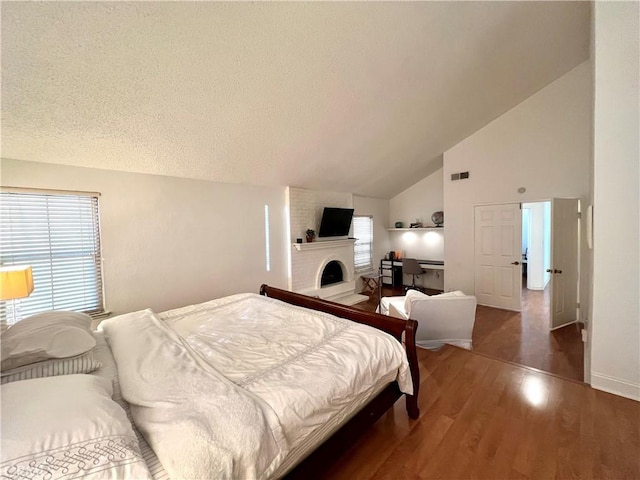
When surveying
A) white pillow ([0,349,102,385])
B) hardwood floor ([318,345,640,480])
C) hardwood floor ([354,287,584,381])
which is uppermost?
white pillow ([0,349,102,385])

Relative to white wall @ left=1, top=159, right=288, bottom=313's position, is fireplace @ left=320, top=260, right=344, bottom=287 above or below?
below

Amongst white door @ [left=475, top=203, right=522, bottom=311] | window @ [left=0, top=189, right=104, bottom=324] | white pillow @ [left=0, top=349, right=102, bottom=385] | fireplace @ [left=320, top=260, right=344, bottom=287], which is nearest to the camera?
white pillow @ [left=0, top=349, right=102, bottom=385]

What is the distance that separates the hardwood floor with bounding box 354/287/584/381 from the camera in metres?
2.72

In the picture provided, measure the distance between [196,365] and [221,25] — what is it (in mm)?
2251

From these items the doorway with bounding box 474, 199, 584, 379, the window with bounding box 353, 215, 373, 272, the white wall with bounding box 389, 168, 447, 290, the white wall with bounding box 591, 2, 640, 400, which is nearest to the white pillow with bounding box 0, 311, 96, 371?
the white wall with bounding box 591, 2, 640, 400

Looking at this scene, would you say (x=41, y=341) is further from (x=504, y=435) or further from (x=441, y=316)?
(x=441, y=316)

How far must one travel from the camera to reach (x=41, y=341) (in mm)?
1297

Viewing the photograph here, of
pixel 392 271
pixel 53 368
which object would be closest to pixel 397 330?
pixel 53 368

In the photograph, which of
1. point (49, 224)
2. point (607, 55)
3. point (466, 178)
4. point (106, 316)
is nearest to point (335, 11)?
point (607, 55)

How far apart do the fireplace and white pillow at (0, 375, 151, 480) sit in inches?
171

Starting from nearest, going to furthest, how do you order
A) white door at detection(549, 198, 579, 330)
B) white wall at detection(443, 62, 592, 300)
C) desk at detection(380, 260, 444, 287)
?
white door at detection(549, 198, 579, 330)
white wall at detection(443, 62, 592, 300)
desk at detection(380, 260, 444, 287)

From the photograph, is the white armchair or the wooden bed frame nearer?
the wooden bed frame

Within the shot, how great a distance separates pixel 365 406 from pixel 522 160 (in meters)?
4.83

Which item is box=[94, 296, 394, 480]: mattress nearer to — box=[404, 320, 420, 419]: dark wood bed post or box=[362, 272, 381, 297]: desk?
box=[404, 320, 420, 419]: dark wood bed post
